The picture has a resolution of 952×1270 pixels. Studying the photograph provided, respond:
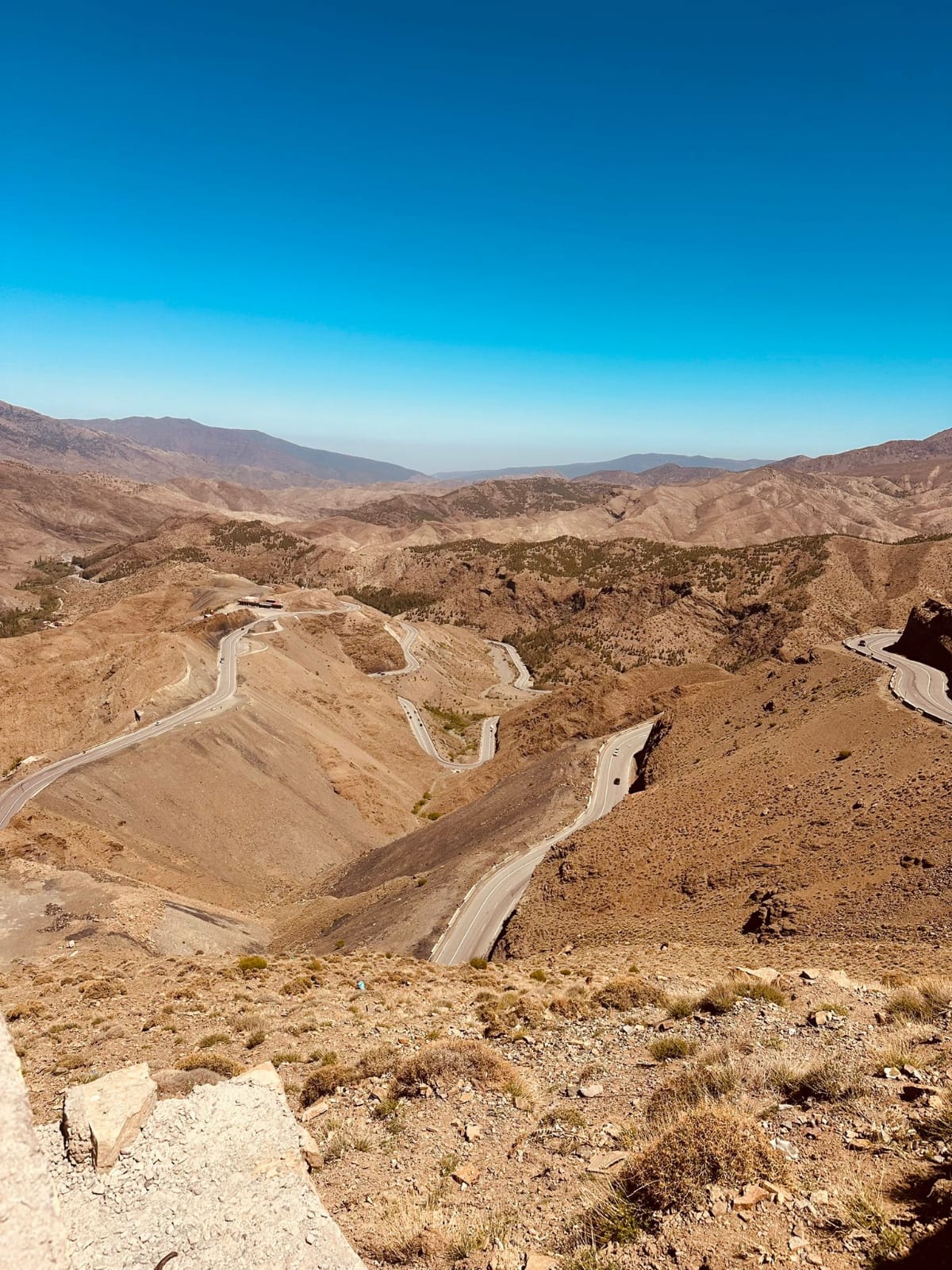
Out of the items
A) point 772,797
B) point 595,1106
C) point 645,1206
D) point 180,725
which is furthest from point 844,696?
point 180,725

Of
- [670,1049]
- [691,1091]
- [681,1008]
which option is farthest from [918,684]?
[691,1091]

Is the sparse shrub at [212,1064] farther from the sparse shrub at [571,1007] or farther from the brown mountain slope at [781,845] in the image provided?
the brown mountain slope at [781,845]

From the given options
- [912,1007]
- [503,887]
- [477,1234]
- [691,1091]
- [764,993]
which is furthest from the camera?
[503,887]

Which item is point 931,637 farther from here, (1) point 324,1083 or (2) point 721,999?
(1) point 324,1083

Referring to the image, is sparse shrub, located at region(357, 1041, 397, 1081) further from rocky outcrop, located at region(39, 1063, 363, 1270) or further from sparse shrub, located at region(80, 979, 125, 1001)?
sparse shrub, located at region(80, 979, 125, 1001)

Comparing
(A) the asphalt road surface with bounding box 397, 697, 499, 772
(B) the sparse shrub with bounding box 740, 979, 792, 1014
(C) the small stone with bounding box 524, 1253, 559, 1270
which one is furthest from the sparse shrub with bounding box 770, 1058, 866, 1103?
(A) the asphalt road surface with bounding box 397, 697, 499, 772

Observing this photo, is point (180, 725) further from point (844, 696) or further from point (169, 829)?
point (844, 696)
